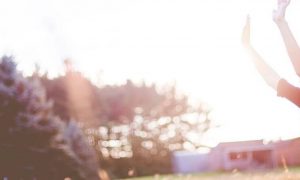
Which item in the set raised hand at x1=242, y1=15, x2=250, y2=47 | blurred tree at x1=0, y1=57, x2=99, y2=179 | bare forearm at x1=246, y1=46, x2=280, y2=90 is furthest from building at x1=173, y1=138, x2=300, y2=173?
bare forearm at x1=246, y1=46, x2=280, y2=90

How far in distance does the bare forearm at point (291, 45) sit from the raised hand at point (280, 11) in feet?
0.07

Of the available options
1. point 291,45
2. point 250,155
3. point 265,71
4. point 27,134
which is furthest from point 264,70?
point 250,155

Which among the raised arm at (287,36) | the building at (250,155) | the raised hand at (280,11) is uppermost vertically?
the raised hand at (280,11)

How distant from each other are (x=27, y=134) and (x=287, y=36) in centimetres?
3220

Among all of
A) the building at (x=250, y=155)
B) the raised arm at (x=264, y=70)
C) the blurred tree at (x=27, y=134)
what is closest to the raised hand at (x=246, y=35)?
the raised arm at (x=264, y=70)

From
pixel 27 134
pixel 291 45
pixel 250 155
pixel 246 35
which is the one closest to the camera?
pixel 291 45

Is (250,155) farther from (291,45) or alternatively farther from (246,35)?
(291,45)

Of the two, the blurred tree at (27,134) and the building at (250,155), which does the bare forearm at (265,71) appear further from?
the building at (250,155)

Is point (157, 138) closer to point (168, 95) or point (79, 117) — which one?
point (168, 95)

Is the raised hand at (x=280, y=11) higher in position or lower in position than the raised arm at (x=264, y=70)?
higher

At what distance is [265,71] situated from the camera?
151 centimetres

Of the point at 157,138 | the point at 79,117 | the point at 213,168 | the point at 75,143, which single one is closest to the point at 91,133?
the point at 79,117

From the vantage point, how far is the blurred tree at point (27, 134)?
3136cm

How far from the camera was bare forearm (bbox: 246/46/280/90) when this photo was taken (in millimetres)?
1508
